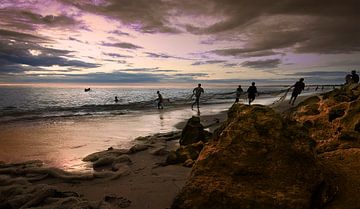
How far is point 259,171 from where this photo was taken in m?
4.21

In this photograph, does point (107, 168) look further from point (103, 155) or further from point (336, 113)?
point (336, 113)

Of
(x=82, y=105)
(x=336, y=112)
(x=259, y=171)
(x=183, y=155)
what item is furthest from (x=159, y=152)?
(x=82, y=105)

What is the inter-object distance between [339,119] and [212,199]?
4116 millimetres

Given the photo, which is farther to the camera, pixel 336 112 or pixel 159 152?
pixel 159 152

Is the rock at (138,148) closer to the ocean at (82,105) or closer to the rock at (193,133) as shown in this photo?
the rock at (193,133)

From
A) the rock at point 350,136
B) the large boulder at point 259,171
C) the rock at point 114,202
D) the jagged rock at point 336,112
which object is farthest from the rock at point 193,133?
the large boulder at point 259,171

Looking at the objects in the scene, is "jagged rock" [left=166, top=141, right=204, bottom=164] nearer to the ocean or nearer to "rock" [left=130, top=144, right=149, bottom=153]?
"rock" [left=130, top=144, right=149, bottom=153]

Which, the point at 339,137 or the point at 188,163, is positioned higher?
the point at 339,137

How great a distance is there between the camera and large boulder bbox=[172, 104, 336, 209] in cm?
397

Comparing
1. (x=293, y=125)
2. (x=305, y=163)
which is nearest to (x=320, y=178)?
(x=305, y=163)

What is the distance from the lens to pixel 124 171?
809 cm

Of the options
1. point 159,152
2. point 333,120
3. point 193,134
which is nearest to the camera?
point 333,120

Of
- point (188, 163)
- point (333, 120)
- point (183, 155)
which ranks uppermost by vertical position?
point (333, 120)

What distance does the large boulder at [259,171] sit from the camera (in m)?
3.97
